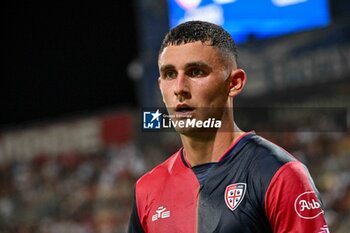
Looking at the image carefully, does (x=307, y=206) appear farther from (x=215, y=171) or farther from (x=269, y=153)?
(x=215, y=171)

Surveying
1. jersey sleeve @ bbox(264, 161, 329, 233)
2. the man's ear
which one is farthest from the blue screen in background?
jersey sleeve @ bbox(264, 161, 329, 233)

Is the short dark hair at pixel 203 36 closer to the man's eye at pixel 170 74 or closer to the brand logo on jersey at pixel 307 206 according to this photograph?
the man's eye at pixel 170 74

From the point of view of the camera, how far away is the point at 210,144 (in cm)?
221

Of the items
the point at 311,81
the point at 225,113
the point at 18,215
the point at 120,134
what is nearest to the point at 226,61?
the point at 225,113

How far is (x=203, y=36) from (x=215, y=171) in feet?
1.35

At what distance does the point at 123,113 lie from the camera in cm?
859

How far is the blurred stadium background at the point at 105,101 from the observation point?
22.6 ft

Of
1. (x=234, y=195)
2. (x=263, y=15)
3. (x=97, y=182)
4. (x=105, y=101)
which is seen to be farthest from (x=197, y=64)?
(x=105, y=101)

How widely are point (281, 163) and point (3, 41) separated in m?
10.8

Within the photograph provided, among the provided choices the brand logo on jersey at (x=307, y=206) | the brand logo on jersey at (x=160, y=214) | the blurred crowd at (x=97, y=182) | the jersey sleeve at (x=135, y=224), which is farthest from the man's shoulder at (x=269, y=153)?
the blurred crowd at (x=97, y=182)

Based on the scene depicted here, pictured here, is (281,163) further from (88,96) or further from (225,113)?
(88,96)

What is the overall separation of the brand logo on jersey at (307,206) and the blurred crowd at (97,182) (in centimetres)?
416

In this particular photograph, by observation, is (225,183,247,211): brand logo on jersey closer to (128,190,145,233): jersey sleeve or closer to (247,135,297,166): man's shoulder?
(247,135,297,166): man's shoulder

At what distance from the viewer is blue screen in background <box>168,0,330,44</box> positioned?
734 centimetres
